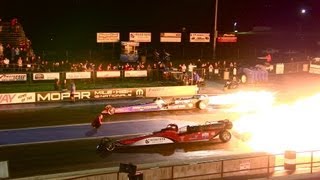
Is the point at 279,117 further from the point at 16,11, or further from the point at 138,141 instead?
the point at 16,11

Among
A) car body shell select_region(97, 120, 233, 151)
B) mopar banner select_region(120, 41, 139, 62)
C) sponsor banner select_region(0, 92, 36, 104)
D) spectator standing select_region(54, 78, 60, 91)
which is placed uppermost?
mopar banner select_region(120, 41, 139, 62)

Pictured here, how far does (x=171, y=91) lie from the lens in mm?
42531

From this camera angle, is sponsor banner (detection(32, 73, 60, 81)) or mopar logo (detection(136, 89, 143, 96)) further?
sponsor banner (detection(32, 73, 60, 81))

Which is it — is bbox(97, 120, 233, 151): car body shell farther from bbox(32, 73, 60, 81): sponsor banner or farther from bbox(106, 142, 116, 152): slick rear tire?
bbox(32, 73, 60, 81): sponsor banner

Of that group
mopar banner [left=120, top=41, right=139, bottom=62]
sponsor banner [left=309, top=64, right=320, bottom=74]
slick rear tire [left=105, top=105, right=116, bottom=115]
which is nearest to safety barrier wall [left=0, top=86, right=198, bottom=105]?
slick rear tire [left=105, top=105, right=116, bottom=115]

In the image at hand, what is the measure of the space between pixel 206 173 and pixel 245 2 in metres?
77.3

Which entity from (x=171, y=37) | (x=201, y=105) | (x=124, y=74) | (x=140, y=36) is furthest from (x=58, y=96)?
(x=171, y=37)

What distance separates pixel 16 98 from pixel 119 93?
7.55m

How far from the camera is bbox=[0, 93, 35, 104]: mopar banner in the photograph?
37.1 meters

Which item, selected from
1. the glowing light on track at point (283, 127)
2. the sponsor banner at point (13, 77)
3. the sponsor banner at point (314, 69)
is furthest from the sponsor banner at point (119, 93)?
the sponsor banner at point (314, 69)

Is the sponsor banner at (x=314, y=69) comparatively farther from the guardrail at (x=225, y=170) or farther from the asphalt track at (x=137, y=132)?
the guardrail at (x=225, y=170)

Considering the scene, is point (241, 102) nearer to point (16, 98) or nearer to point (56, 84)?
point (56, 84)

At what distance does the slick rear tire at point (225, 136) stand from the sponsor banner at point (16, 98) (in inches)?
607

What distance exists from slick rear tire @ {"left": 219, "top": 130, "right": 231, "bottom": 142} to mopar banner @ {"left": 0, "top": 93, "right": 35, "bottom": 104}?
15427mm
